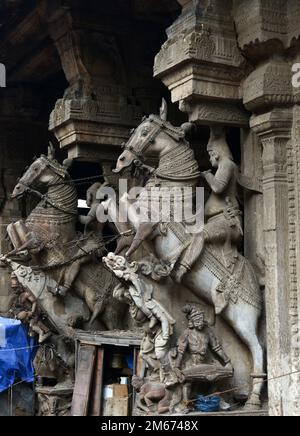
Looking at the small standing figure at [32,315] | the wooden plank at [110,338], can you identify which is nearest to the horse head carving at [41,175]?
the small standing figure at [32,315]

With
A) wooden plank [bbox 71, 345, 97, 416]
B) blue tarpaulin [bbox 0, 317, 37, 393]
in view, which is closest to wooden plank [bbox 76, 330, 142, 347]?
wooden plank [bbox 71, 345, 97, 416]

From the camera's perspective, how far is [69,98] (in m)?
7.94

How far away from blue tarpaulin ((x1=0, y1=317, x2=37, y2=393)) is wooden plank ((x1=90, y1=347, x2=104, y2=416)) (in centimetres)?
119

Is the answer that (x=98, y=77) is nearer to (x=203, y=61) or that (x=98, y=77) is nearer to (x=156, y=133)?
(x=156, y=133)

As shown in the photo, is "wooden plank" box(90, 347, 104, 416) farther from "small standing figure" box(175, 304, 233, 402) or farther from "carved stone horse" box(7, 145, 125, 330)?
"small standing figure" box(175, 304, 233, 402)

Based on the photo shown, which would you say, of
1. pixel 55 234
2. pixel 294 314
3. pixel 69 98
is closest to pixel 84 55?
pixel 69 98

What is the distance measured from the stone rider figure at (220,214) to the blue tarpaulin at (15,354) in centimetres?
288

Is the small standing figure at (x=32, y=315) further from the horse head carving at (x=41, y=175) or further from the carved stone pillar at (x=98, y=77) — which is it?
the carved stone pillar at (x=98, y=77)

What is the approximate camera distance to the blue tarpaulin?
26.7 feet

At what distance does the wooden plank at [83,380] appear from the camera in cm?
713

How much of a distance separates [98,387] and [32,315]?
1.21m

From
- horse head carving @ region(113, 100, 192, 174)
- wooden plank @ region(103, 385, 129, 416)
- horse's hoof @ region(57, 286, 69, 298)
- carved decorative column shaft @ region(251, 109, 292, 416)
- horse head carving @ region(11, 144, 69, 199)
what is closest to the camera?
carved decorative column shaft @ region(251, 109, 292, 416)

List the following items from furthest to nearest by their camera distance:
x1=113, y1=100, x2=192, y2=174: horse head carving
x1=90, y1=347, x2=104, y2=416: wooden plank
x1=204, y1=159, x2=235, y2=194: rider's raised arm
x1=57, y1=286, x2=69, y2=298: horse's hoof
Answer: x1=57, y1=286, x2=69, y2=298: horse's hoof, x1=90, y1=347, x2=104, y2=416: wooden plank, x1=113, y1=100, x2=192, y2=174: horse head carving, x1=204, y1=159, x2=235, y2=194: rider's raised arm

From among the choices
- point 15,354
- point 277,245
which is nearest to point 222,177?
point 277,245
